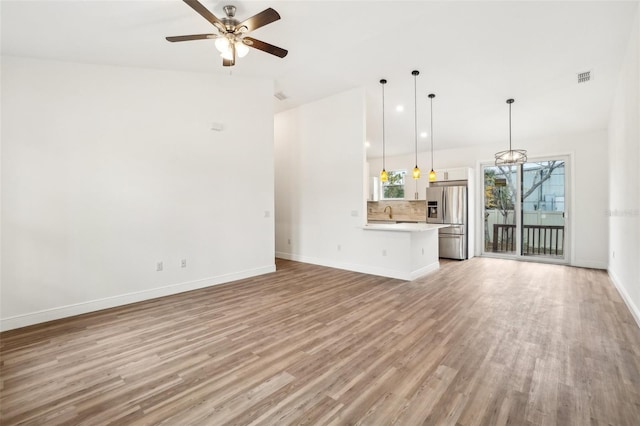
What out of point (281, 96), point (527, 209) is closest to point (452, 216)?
point (527, 209)

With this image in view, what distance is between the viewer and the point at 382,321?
131 inches

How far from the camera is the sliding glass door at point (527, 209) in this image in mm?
6610

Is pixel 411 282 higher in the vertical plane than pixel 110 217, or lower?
lower

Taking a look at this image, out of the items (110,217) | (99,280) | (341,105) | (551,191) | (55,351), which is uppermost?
(341,105)

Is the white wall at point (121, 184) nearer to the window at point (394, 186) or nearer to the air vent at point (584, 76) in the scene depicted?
the window at point (394, 186)

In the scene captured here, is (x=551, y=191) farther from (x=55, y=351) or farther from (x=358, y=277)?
(x=55, y=351)

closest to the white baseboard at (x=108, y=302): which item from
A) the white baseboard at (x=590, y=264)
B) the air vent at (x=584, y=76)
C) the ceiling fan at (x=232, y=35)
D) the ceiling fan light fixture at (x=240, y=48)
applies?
the ceiling fan at (x=232, y=35)

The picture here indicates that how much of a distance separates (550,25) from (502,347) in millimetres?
3754

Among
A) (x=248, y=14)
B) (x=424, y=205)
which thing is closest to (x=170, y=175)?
(x=248, y=14)

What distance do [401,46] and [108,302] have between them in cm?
539

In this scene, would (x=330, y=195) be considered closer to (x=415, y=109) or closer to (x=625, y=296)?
(x=415, y=109)

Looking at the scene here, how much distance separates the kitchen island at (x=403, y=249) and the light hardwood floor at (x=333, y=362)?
0.95 meters

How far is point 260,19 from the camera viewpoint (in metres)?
2.85

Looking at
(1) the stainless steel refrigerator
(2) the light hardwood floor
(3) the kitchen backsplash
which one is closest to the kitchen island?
(2) the light hardwood floor
